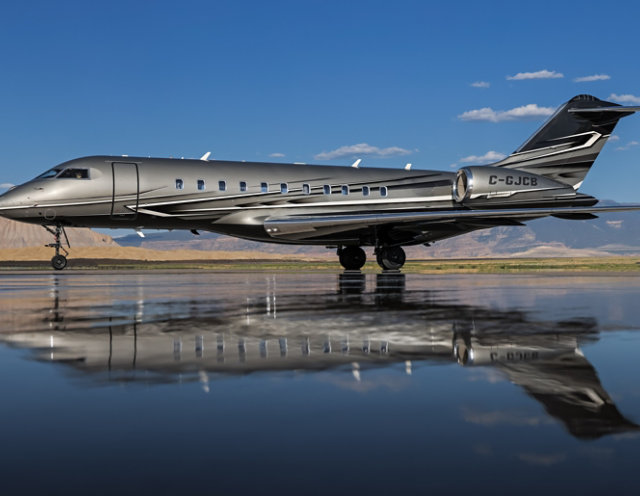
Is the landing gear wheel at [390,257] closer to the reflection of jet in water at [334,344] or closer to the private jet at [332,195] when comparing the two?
the private jet at [332,195]

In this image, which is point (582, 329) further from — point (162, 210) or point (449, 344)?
point (162, 210)

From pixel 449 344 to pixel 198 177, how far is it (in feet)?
59.7

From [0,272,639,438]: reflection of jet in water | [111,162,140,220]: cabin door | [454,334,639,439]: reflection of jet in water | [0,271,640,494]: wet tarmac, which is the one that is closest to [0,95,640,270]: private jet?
[111,162,140,220]: cabin door

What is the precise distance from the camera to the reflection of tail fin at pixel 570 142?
2798 cm

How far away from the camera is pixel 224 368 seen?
A: 232 inches

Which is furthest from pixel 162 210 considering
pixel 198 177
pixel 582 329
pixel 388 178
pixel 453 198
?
pixel 582 329

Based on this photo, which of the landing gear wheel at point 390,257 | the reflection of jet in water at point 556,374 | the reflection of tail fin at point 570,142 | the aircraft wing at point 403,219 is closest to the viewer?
the reflection of jet in water at point 556,374

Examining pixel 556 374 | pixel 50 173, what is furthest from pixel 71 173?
pixel 556 374

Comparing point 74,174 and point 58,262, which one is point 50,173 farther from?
point 58,262

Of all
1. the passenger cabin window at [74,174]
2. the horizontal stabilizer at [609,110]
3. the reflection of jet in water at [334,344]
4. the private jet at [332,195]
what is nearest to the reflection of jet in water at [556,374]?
the reflection of jet in water at [334,344]

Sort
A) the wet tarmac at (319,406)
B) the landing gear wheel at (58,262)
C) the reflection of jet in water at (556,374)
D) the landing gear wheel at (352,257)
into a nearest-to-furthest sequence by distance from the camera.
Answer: the wet tarmac at (319,406) < the reflection of jet in water at (556,374) < the landing gear wheel at (58,262) < the landing gear wheel at (352,257)

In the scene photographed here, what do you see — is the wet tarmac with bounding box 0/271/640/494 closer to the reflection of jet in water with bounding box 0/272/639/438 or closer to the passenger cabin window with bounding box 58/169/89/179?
the reflection of jet in water with bounding box 0/272/639/438

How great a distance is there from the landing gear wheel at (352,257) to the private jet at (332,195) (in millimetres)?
64

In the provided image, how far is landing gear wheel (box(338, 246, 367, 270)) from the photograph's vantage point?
29.8 meters
